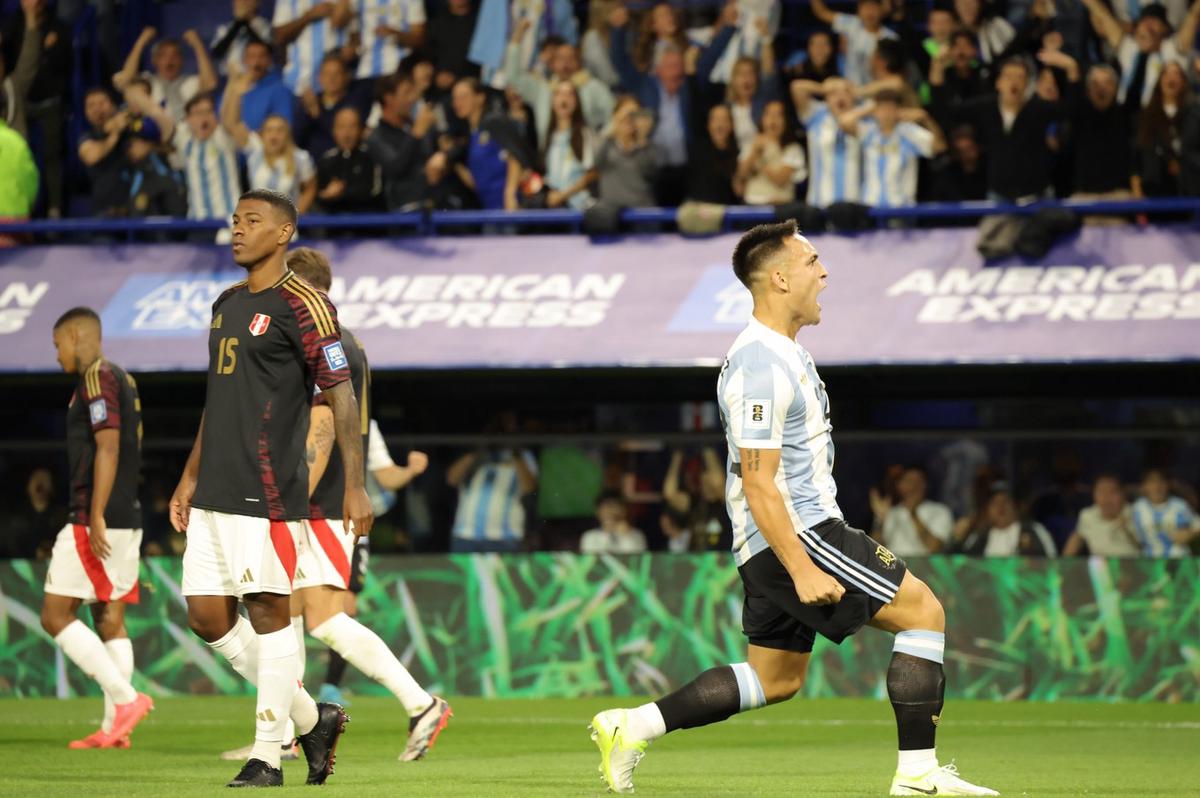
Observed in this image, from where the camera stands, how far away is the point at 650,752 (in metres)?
10.3

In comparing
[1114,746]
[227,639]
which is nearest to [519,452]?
[1114,746]

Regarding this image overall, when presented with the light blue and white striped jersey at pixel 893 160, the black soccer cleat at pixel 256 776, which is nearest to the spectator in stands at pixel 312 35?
Result: the light blue and white striped jersey at pixel 893 160

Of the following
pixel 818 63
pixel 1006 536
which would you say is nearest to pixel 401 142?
pixel 818 63

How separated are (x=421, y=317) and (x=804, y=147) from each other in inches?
132

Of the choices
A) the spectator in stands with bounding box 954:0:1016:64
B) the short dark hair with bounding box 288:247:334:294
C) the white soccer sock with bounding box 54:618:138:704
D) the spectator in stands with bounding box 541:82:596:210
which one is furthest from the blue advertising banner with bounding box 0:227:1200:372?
the short dark hair with bounding box 288:247:334:294

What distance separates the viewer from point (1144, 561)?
46.6ft

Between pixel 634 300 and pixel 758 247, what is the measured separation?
7.45 metres

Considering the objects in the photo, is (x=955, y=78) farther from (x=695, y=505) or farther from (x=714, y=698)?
(x=714, y=698)

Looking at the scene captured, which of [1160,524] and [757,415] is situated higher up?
[757,415]

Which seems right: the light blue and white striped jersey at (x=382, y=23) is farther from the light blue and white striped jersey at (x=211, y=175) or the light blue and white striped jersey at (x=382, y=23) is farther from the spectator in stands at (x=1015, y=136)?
the spectator in stands at (x=1015, y=136)

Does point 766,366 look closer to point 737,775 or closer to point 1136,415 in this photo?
point 737,775

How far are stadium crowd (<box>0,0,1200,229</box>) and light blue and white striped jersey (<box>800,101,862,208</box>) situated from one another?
A: 2 cm

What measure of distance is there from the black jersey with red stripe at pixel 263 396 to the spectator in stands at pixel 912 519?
805 cm

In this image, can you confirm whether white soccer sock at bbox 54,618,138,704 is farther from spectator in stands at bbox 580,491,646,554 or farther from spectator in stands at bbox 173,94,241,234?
spectator in stands at bbox 173,94,241,234
